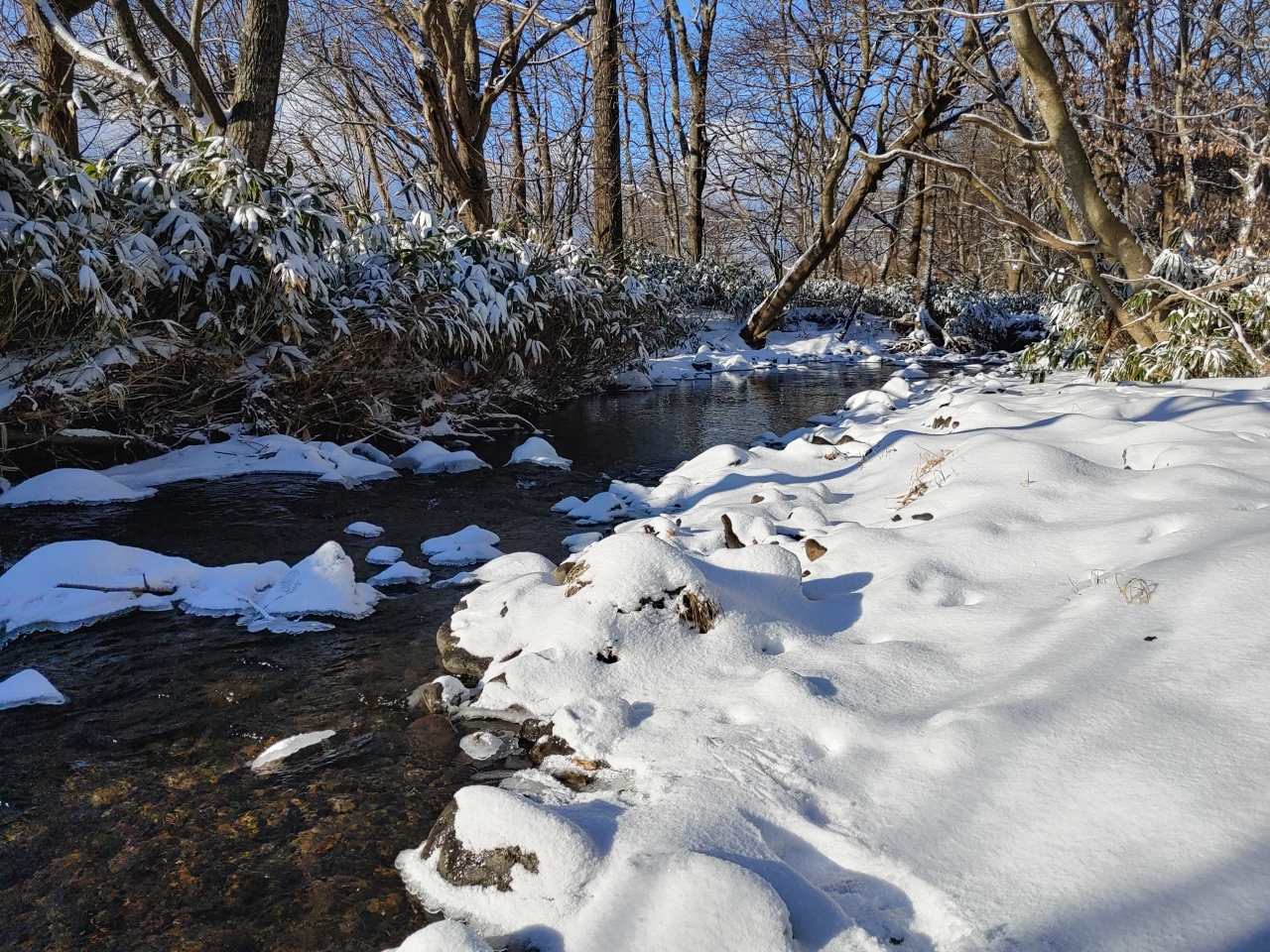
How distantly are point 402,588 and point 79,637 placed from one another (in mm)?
977

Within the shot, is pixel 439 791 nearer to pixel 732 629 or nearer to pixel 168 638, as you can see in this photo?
pixel 732 629

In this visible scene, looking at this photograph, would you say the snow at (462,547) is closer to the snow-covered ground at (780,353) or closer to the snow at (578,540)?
the snow at (578,540)

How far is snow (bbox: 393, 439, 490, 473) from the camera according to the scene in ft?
15.8

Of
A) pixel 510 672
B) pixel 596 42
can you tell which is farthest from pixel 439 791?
pixel 596 42

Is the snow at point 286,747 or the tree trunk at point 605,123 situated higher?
the tree trunk at point 605,123

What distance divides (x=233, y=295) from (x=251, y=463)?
0.97 m

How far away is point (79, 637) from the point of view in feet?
7.84

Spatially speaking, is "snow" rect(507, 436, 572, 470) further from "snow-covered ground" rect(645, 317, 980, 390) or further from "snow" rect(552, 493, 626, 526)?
"snow-covered ground" rect(645, 317, 980, 390)

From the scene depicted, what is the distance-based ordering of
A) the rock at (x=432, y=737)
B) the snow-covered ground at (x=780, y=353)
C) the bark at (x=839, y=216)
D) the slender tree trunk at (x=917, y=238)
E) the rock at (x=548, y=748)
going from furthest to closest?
1. the slender tree trunk at (x=917, y=238)
2. the snow-covered ground at (x=780, y=353)
3. the bark at (x=839, y=216)
4. the rock at (x=432, y=737)
5. the rock at (x=548, y=748)

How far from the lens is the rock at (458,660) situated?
211 centimetres

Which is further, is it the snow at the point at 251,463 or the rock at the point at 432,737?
the snow at the point at 251,463

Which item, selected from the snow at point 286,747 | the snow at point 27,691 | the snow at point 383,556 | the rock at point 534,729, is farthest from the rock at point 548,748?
the snow at point 383,556

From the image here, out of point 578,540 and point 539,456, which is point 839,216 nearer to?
point 539,456

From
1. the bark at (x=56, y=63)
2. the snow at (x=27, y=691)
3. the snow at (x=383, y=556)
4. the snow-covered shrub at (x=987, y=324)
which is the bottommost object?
the snow at (x=383, y=556)
